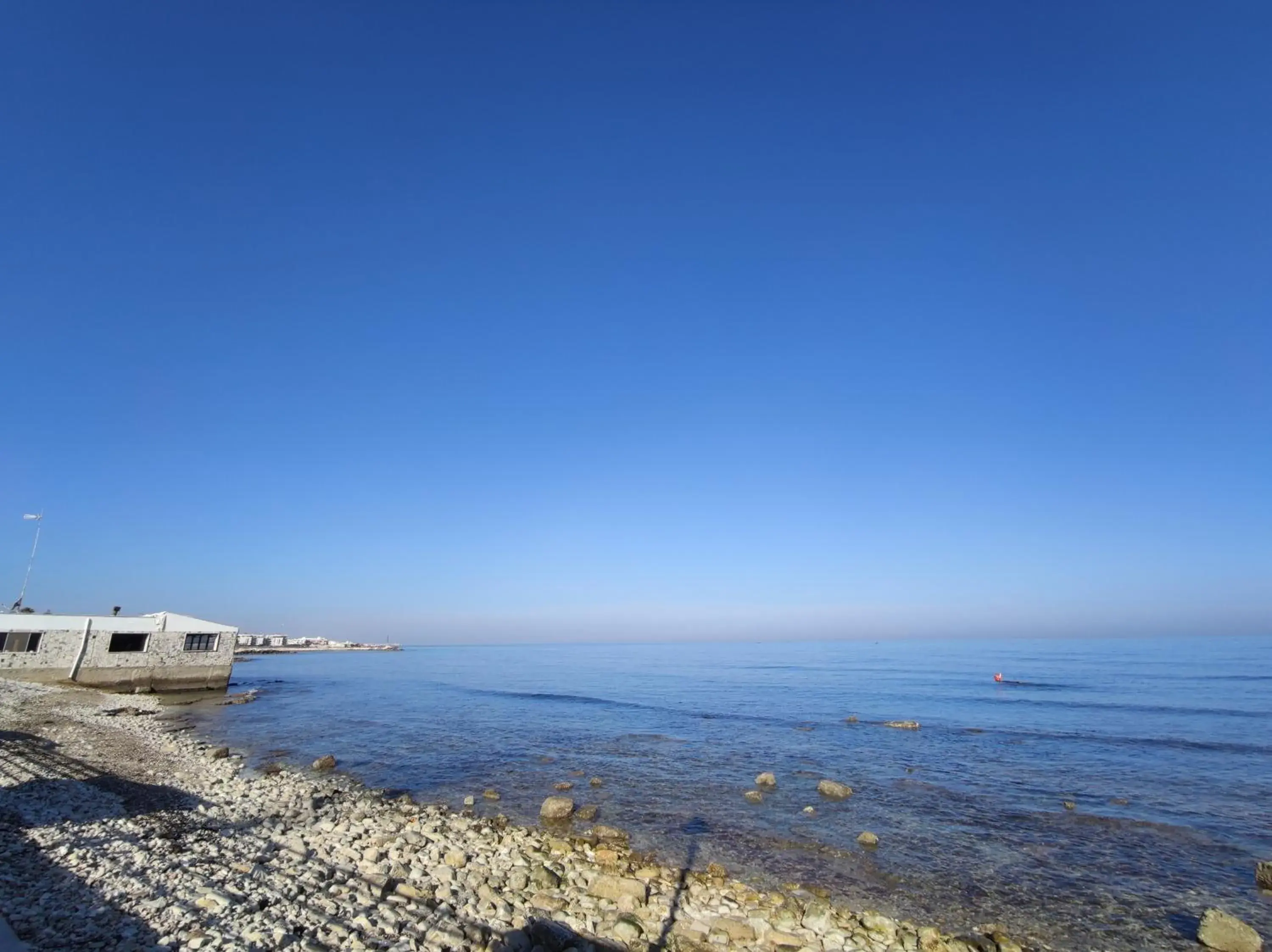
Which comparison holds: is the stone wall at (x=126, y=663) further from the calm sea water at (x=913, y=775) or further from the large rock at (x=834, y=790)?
the large rock at (x=834, y=790)

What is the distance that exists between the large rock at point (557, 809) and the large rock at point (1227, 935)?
52.3 ft

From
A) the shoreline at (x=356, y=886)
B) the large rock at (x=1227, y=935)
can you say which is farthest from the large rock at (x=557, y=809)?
the large rock at (x=1227, y=935)

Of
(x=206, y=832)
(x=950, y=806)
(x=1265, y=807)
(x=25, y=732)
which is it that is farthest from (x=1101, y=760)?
(x=25, y=732)

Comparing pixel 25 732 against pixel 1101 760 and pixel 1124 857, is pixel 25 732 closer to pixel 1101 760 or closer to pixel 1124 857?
pixel 1124 857

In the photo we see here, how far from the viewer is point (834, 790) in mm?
23312

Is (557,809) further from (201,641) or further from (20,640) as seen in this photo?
(20,640)

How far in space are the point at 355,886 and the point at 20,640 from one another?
54.7 m

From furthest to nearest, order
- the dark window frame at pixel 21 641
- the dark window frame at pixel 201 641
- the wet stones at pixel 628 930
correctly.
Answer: the dark window frame at pixel 201 641 → the dark window frame at pixel 21 641 → the wet stones at pixel 628 930

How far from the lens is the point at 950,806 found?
21969mm

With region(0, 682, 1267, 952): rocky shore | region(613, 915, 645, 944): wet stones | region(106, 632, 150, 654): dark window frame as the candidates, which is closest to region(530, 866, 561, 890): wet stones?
region(0, 682, 1267, 952): rocky shore

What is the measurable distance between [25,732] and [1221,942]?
43.3 meters

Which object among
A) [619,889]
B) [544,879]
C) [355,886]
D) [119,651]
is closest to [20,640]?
[119,651]

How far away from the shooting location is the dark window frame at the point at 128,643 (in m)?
49.7

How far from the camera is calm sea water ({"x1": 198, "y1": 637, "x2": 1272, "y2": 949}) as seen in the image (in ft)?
49.0
